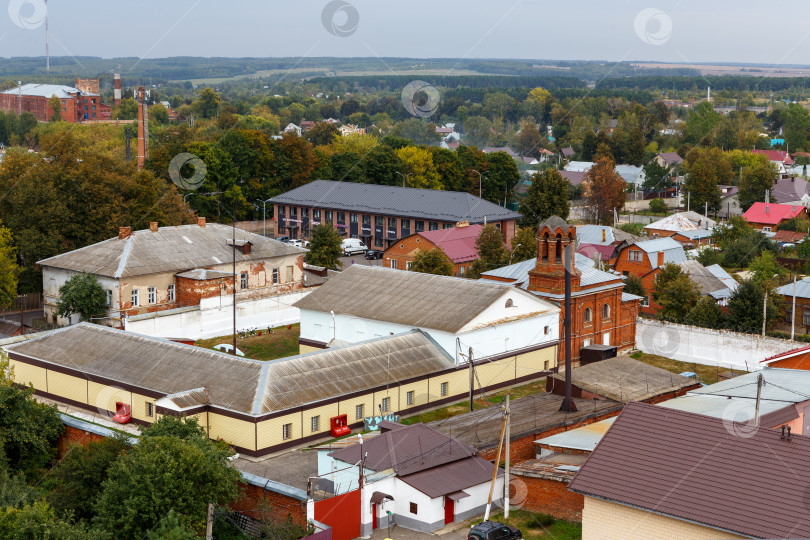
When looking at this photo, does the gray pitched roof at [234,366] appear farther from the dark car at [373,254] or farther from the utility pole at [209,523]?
the dark car at [373,254]

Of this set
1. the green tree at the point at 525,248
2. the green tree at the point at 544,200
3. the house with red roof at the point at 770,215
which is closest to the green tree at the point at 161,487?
the green tree at the point at 525,248

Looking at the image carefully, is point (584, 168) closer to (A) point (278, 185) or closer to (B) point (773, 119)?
(A) point (278, 185)

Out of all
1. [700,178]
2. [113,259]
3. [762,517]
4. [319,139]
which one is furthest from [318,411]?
[319,139]

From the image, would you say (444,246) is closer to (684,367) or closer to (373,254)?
(373,254)

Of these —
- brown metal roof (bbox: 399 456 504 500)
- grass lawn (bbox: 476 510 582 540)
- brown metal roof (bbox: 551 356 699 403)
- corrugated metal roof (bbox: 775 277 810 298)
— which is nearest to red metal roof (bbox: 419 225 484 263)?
corrugated metal roof (bbox: 775 277 810 298)

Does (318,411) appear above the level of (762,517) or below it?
below

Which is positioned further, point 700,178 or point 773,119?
point 773,119

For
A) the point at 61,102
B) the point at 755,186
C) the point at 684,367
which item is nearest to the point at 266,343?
the point at 684,367
